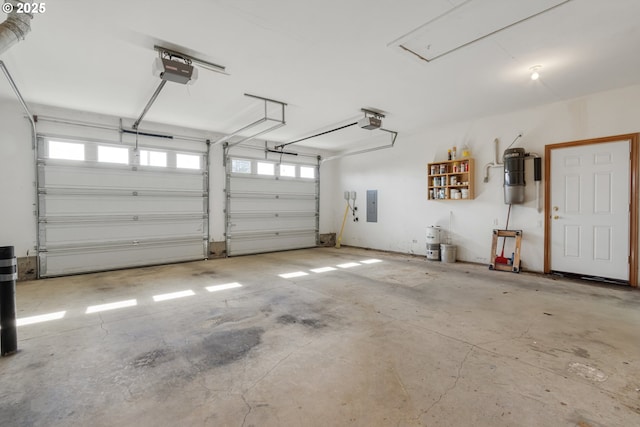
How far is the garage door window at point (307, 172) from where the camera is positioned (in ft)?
28.5

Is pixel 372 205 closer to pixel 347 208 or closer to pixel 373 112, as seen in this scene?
pixel 347 208

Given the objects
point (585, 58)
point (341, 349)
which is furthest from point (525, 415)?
point (585, 58)

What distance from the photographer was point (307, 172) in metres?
8.80

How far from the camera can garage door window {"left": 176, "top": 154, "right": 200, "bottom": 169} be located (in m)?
6.49

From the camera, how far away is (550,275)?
5133 mm

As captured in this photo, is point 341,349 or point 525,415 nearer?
point 525,415

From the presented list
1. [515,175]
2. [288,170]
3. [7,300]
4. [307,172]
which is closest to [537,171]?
[515,175]

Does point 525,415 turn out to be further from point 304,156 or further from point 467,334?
point 304,156

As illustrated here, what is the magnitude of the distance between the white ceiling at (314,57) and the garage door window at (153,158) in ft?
2.84

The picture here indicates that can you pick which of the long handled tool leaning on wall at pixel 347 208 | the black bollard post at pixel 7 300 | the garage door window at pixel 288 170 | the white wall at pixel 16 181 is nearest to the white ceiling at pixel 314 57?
the white wall at pixel 16 181

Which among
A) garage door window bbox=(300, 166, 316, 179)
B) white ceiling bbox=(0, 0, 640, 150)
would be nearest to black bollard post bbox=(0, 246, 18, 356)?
white ceiling bbox=(0, 0, 640, 150)

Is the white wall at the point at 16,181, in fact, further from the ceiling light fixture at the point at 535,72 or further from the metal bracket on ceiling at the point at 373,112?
the ceiling light fixture at the point at 535,72

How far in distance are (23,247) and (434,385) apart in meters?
6.59

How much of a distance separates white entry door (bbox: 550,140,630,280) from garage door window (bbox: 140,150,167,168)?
761 centimetres
